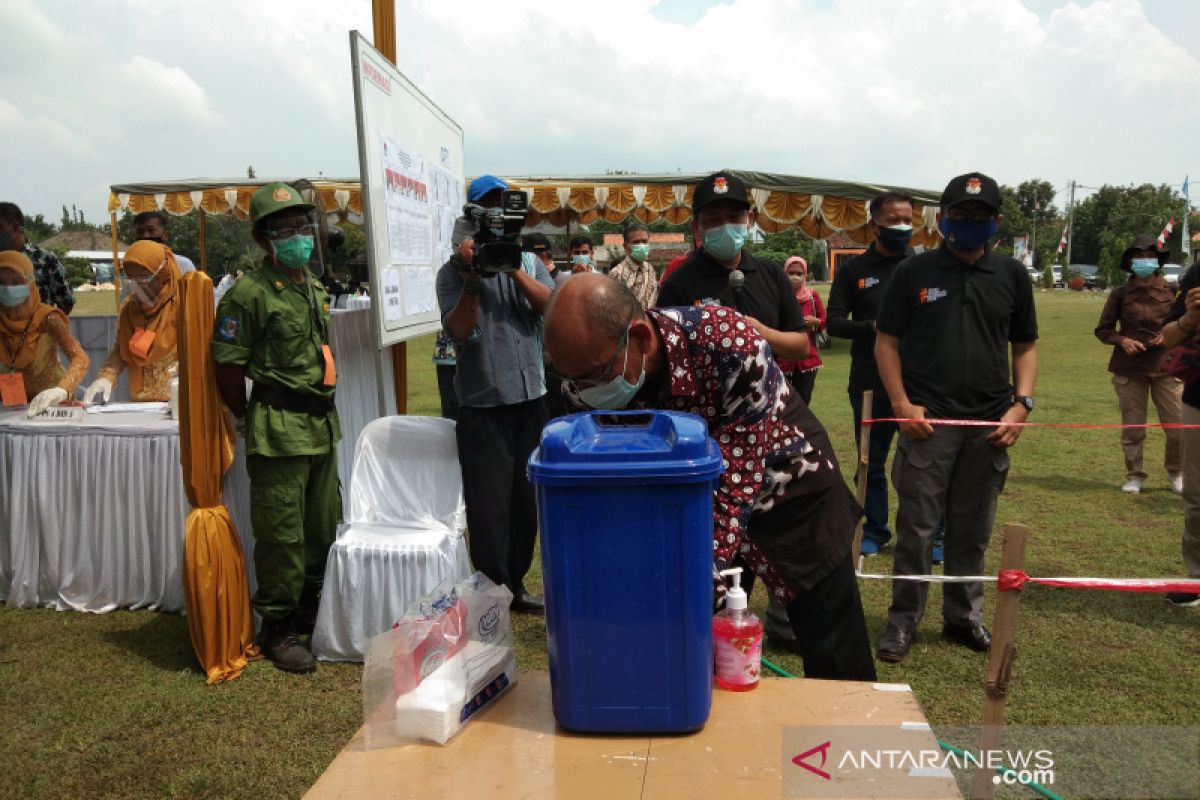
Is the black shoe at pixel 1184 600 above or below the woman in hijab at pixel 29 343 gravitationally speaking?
below

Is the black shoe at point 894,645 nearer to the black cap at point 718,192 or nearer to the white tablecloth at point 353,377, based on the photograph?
the black cap at point 718,192

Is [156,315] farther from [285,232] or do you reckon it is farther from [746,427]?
[746,427]

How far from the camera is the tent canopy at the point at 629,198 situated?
40.0 feet

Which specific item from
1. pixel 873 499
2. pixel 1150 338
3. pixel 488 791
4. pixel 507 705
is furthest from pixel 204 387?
pixel 1150 338

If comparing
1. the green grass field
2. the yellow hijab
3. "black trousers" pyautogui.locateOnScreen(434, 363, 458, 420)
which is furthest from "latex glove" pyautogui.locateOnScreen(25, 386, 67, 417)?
"black trousers" pyautogui.locateOnScreen(434, 363, 458, 420)

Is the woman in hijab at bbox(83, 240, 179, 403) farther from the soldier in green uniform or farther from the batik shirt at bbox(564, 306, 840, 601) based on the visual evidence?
the batik shirt at bbox(564, 306, 840, 601)

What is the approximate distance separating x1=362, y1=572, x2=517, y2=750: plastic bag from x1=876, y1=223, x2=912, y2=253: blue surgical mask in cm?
361

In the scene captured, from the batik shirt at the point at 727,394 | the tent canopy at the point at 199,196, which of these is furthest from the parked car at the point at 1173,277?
the tent canopy at the point at 199,196

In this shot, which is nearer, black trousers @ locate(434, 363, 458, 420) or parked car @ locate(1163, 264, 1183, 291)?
parked car @ locate(1163, 264, 1183, 291)

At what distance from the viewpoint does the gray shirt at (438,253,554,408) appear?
153 inches

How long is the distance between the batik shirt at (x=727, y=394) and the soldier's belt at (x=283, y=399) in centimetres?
199

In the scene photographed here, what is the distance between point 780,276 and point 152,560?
334 centimetres

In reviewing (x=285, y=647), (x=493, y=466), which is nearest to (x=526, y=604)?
(x=493, y=466)

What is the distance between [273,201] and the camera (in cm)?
346
